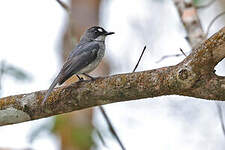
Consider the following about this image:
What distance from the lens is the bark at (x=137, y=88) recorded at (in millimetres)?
3262

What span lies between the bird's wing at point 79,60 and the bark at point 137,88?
0.56 metres

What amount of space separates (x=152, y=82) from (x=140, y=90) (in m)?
0.12

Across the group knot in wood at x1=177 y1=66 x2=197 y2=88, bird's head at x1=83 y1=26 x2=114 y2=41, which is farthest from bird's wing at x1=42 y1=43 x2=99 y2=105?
knot in wood at x1=177 y1=66 x2=197 y2=88

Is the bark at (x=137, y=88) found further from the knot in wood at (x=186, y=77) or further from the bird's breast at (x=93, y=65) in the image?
the bird's breast at (x=93, y=65)

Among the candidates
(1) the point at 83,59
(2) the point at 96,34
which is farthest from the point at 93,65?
(2) the point at 96,34

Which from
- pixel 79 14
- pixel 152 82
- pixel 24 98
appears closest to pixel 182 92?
pixel 152 82

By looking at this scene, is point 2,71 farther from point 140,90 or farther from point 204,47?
point 204,47

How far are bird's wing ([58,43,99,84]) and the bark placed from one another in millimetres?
564

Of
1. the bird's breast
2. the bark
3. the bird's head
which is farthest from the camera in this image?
the bird's head

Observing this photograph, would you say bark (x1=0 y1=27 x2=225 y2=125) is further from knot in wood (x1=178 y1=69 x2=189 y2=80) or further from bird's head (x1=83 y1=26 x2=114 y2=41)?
bird's head (x1=83 y1=26 x2=114 y2=41)

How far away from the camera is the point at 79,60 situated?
5012 mm

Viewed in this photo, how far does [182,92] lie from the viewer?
345 cm

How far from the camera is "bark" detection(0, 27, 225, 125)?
128 inches

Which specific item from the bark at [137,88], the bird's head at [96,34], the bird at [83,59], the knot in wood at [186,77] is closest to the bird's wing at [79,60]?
the bird at [83,59]
